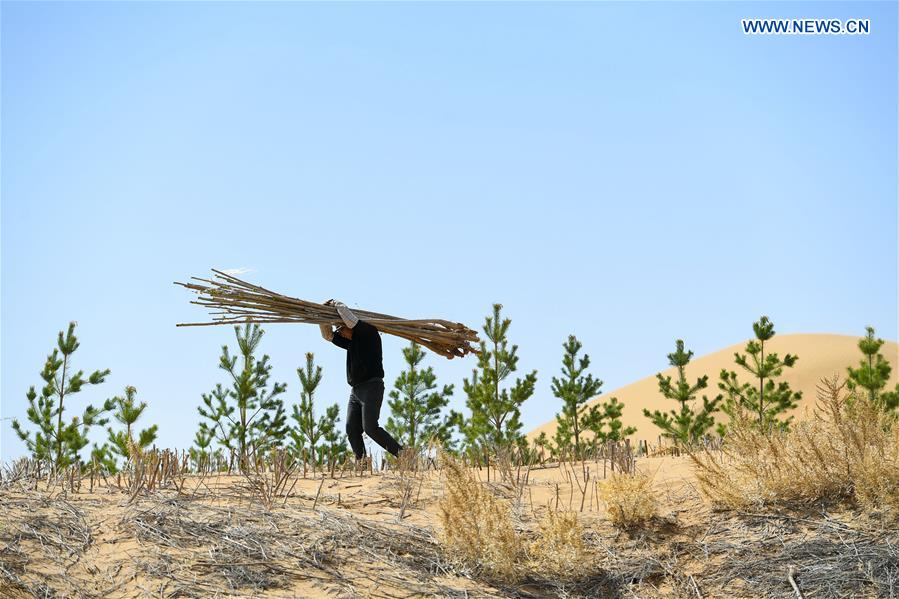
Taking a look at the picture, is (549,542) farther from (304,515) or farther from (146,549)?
(146,549)

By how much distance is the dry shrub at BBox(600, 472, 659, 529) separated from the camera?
671cm

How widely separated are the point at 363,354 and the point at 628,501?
9.46ft

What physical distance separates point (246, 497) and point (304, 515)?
52 centimetres

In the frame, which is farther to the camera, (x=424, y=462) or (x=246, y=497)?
(x=424, y=462)

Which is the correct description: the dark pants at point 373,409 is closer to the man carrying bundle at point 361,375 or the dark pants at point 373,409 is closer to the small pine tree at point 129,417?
the man carrying bundle at point 361,375

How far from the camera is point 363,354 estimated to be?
8.46 m

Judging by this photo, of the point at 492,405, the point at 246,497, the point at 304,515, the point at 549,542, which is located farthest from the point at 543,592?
the point at 492,405

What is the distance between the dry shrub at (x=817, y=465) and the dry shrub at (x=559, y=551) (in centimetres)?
128

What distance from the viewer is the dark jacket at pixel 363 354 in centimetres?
842

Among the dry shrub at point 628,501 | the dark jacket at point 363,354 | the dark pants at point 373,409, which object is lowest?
the dry shrub at point 628,501

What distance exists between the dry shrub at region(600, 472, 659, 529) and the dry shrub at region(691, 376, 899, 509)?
48 centimetres

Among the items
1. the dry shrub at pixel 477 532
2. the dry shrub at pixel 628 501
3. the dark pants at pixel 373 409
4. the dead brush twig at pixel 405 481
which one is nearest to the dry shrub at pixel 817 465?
the dry shrub at pixel 628 501

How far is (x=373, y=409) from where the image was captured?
8.38 m

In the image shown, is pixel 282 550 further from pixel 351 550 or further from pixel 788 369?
pixel 788 369
